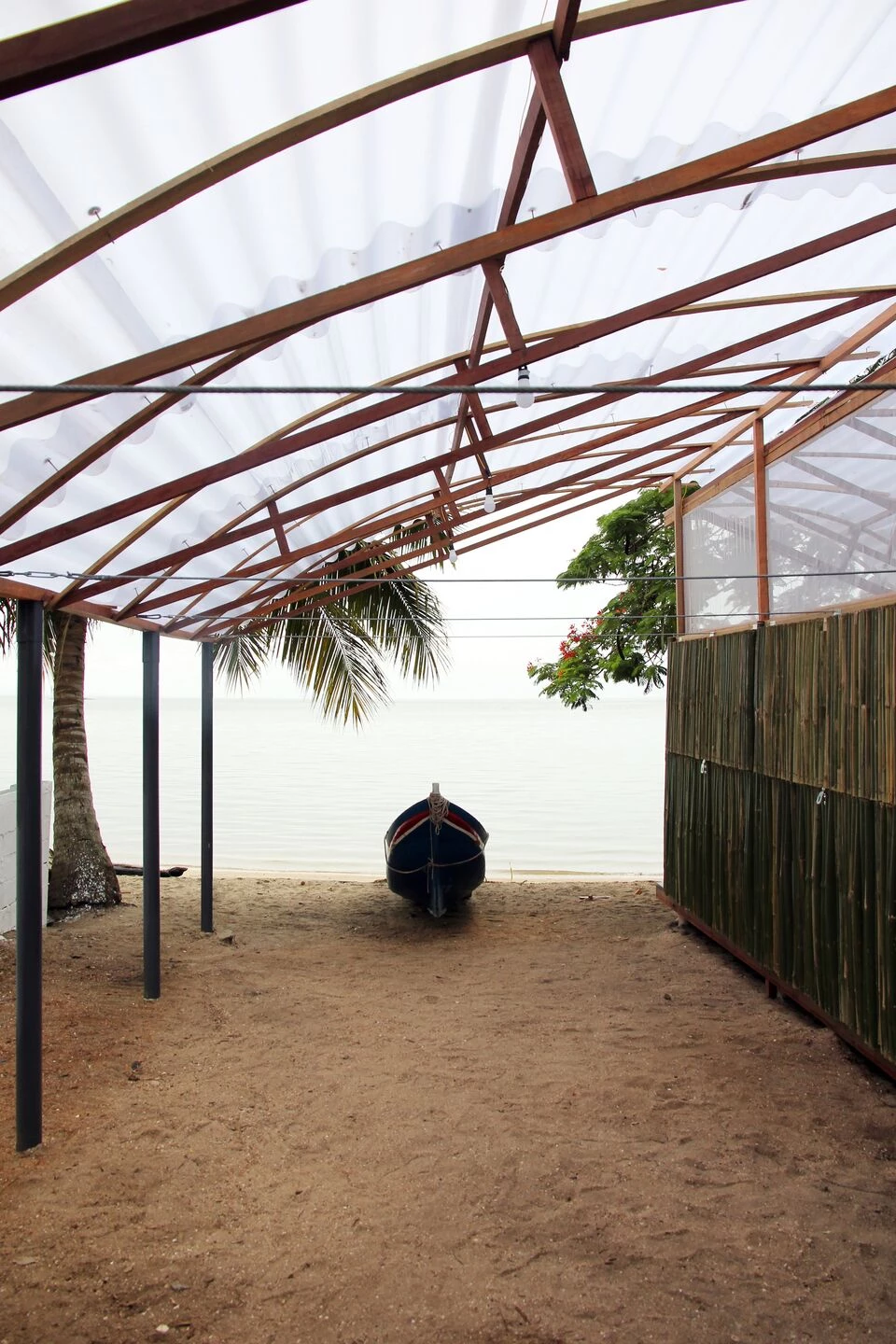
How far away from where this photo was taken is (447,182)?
112 inches

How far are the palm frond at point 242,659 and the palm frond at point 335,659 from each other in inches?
11.4

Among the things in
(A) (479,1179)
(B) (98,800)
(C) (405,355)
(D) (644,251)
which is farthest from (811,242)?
(B) (98,800)

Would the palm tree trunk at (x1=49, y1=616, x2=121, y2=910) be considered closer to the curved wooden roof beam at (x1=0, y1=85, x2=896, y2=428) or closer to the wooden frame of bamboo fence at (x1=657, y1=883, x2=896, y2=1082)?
the wooden frame of bamboo fence at (x1=657, y1=883, x2=896, y2=1082)

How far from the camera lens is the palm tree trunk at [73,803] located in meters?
8.35

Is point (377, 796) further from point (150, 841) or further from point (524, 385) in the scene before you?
point (524, 385)

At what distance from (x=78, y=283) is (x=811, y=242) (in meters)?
2.59

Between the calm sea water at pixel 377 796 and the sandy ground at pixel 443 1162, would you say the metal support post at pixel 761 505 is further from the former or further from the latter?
the calm sea water at pixel 377 796

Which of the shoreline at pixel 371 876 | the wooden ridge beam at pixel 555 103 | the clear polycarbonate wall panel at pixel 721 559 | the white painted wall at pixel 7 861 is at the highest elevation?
the wooden ridge beam at pixel 555 103

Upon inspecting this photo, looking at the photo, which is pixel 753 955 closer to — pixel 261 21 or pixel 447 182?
pixel 447 182

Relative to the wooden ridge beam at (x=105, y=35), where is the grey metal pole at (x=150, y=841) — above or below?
below

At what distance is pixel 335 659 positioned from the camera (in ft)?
32.1

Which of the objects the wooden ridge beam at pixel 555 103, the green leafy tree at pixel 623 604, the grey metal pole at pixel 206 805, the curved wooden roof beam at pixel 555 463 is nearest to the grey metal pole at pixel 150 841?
the curved wooden roof beam at pixel 555 463

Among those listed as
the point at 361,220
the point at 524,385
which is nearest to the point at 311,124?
the point at 361,220

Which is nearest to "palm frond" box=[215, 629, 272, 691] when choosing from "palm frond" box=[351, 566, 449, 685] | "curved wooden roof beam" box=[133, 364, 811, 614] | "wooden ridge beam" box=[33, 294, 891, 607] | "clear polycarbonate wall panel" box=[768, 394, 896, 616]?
"palm frond" box=[351, 566, 449, 685]
